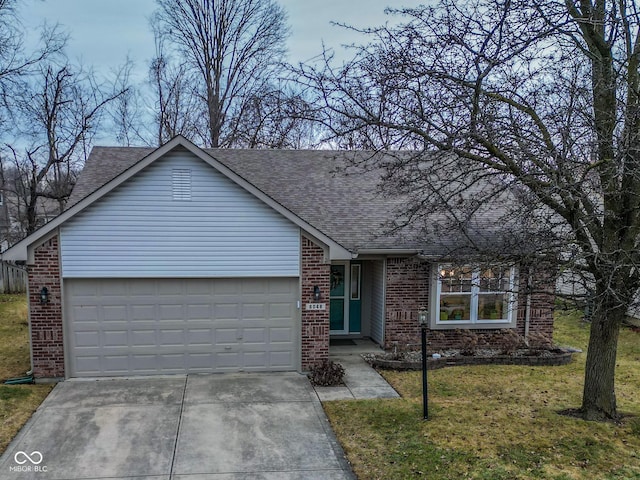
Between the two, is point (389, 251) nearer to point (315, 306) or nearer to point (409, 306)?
point (409, 306)

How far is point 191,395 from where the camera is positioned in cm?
838

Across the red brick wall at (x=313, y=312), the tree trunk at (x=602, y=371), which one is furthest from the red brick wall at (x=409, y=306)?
the tree trunk at (x=602, y=371)

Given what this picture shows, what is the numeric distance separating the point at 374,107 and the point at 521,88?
7.66 ft

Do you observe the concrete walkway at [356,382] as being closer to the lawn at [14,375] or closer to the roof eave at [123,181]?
the roof eave at [123,181]

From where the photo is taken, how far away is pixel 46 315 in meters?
8.95

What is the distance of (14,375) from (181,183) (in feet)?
17.1

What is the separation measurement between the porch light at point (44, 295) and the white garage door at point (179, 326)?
0.33 metres

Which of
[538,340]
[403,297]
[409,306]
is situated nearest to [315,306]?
[403,297]

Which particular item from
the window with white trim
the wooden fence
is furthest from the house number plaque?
the wooden fence

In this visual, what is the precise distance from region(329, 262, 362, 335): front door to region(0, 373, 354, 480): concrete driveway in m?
3.69

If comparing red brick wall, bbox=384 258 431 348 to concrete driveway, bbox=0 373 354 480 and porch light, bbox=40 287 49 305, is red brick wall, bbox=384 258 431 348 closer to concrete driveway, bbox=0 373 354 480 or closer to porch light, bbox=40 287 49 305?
concrete driveway, bbox=0 373 354 480

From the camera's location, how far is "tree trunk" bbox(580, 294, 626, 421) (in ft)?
23.8

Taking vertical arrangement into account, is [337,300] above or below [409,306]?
below

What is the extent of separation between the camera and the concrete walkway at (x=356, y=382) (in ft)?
27.9
